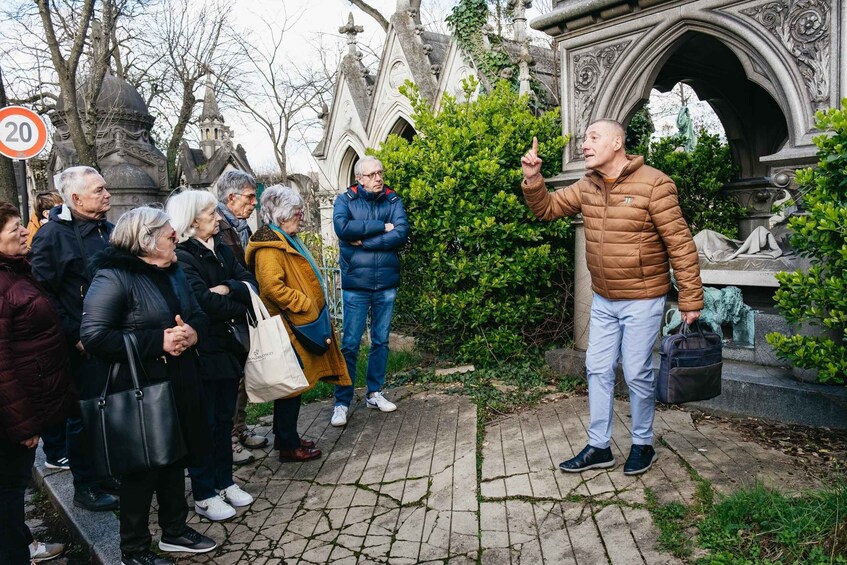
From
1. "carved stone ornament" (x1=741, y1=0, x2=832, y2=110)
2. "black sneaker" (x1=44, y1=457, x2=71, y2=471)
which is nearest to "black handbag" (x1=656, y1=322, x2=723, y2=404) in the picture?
"carved stone ornament" (x1=741, y1=0, x2=832, y2=110)

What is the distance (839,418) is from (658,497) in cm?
171

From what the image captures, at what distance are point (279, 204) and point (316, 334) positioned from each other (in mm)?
902

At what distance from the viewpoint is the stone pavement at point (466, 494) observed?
3.13 meters

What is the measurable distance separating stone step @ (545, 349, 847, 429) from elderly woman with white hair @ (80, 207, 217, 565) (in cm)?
363

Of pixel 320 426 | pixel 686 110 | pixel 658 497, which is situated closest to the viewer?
pixel 658 497

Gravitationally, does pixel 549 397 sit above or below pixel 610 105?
below

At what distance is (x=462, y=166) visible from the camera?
5789 mm

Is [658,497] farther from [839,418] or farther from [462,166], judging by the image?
[462,166]

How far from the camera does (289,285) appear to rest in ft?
13.7

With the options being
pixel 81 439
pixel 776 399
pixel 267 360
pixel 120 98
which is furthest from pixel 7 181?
pixel 776 399

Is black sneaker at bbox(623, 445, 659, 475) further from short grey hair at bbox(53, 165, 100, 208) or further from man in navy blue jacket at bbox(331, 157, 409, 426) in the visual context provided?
short grey hair at bbox(53, 165, 100, 208)

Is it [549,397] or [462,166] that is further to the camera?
[462,166]

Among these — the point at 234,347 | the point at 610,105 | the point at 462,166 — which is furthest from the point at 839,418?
the point at 234,347

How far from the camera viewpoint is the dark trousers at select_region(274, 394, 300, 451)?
4.25m
